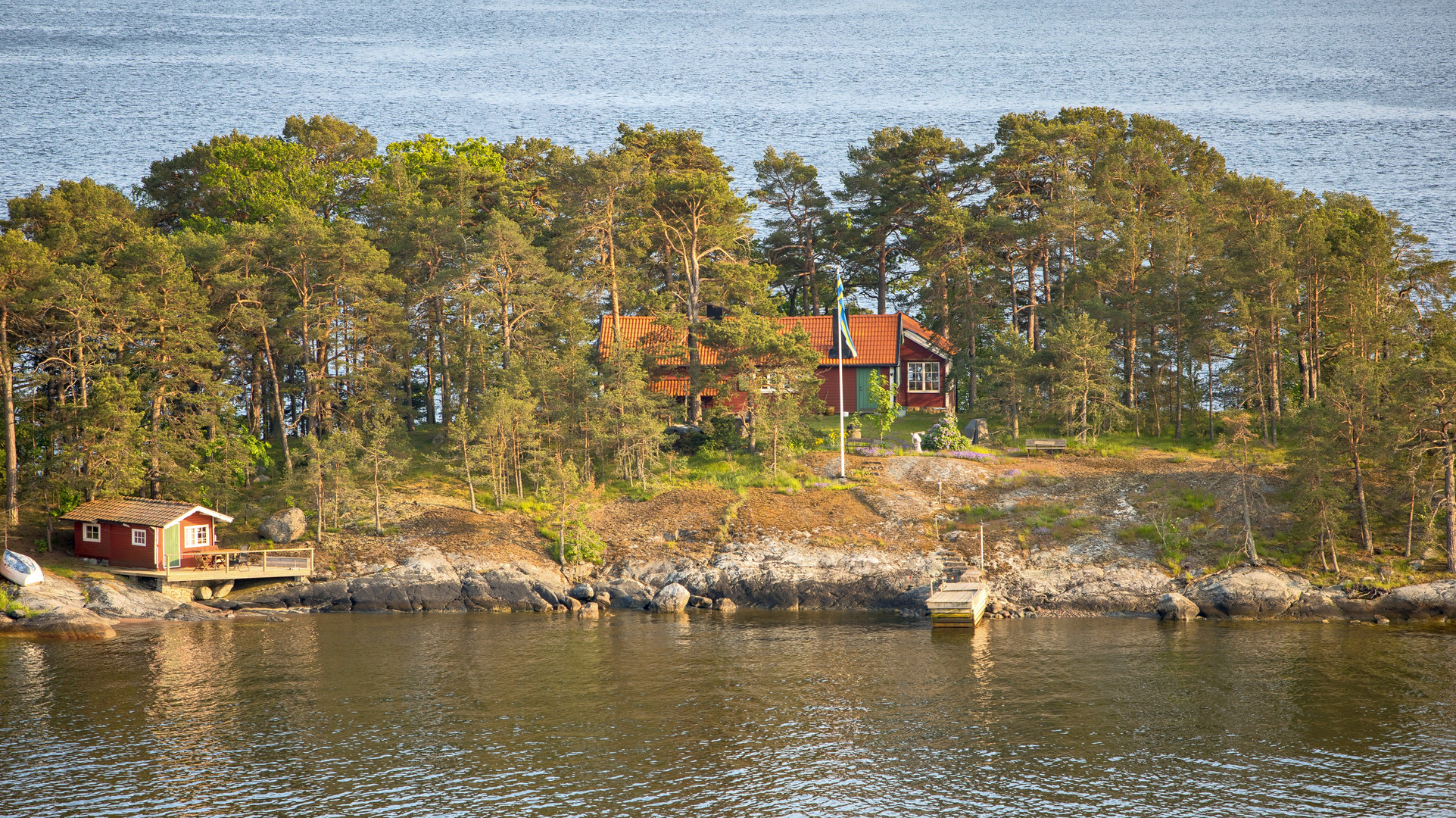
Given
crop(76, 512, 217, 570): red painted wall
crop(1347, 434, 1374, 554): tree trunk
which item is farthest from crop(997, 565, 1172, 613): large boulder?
crop(76, 512, 217, 570): red painted wall

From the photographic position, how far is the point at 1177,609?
41.7 metres

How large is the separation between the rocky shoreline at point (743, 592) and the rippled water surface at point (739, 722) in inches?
77.0

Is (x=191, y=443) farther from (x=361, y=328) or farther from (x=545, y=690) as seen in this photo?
(x=545, y=690)

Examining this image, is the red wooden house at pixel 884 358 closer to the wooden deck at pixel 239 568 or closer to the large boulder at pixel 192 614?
the wooden deck at pixel 239 568

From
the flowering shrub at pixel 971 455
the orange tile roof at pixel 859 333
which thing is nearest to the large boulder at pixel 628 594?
the flowering shrub at pixel 971 455

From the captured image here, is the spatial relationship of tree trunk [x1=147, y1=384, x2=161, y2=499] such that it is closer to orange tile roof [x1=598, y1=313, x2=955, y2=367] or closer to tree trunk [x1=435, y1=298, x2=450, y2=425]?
tree trunk [x1=435, y1=298, x2=450, y2=425]

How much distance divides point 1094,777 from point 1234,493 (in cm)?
2401

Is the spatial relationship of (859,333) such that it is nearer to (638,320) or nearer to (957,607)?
(638,320)

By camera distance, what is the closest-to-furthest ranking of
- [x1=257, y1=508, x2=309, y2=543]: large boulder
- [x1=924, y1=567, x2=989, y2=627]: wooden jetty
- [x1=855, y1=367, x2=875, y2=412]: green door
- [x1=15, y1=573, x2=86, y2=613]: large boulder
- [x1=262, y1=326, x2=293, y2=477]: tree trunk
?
[x1=924, y1=567, x2=989, y2=627]: wooden jetty
[x1=15, y1=573, x2=86, y2=613]: large boulder
[x1=257, y1=508, x2=309, y2=543]: large boulder
[x1=262, y1=326, x2=293, y2=477]: tree trunk
[x1=855, y1=367, x2=875, y2=412]: green door

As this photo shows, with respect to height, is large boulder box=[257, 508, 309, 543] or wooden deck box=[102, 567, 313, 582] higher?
large boulder box=[257, 508, 309, 543]

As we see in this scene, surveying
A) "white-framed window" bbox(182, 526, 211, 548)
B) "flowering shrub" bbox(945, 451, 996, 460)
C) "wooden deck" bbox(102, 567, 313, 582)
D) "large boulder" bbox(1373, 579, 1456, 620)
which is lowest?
"large boulder" bbox(1373, 579, 1456, 620)

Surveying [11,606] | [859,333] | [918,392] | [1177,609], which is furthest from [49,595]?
[918,392]

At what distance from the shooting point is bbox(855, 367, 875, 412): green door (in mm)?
65188

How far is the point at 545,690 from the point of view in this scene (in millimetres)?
32125
